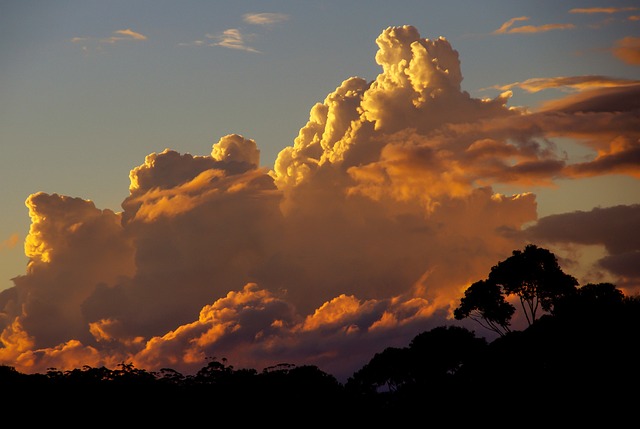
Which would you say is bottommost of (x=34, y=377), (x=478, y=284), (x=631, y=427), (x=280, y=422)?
(x=631, y=427)

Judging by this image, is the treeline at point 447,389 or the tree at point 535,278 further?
the tree at point 535,278

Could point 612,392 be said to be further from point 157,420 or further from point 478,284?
point 478,284

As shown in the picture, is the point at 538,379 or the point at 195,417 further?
the point at 538,379

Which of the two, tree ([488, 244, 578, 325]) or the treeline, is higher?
tree ([488, 244, 578, 325])

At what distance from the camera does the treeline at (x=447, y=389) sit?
2685 inches

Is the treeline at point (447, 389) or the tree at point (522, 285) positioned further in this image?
the tree at point (522, 285)

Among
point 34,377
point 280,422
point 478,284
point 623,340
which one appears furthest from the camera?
point 478,284

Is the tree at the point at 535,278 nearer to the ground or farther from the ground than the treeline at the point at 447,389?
farther from the ground

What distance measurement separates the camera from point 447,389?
106562 mm

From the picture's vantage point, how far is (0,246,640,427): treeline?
68.2 meters

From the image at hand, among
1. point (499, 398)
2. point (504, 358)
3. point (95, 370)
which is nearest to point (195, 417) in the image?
point (95, 370)

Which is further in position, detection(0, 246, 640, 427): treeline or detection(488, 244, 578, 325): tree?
detection(488, 244, 578, 325): tree

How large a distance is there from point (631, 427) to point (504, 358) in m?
39.5

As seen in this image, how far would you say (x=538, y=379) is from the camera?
8662 centimetres
